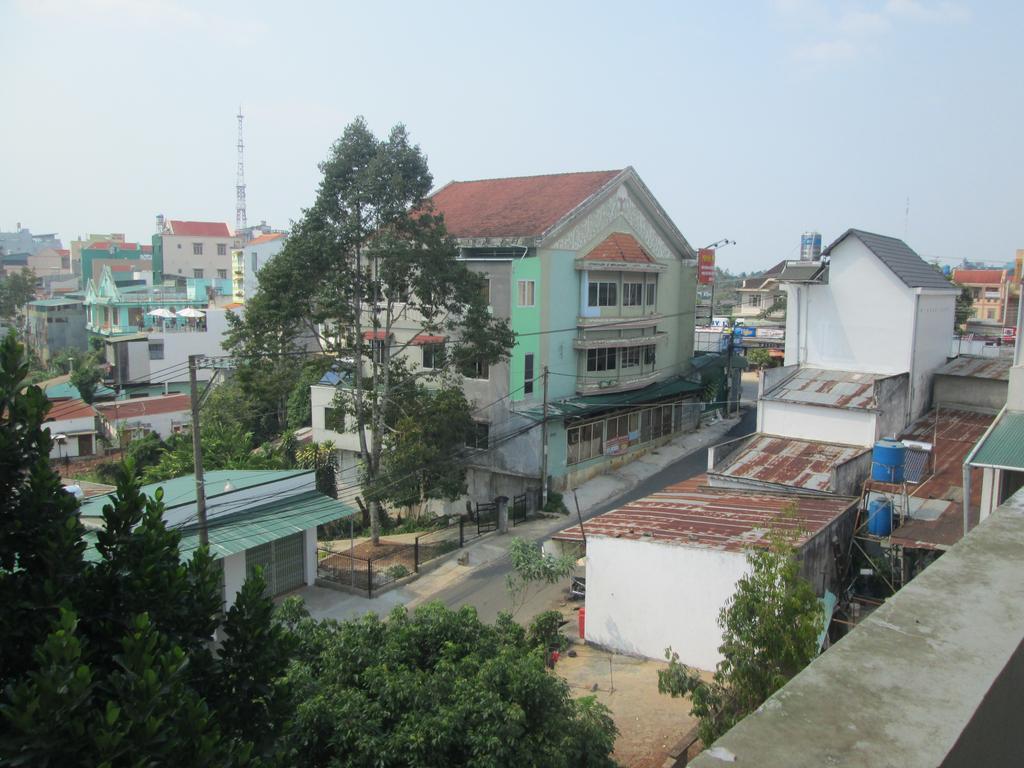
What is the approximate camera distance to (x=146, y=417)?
113ft

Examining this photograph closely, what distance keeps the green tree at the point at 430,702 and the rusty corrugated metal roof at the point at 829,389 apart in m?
12.2

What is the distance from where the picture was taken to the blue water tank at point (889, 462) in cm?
1475

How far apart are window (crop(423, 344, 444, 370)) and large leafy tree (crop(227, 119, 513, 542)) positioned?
3.08ft

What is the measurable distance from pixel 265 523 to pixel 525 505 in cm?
888

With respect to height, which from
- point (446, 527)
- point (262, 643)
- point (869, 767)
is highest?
point (869, 767)

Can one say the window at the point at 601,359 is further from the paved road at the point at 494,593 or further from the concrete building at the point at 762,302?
the concrete building at the point at 762,302

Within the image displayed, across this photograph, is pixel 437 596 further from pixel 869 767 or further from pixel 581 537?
pixel 869 767

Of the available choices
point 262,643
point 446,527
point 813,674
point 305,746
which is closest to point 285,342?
point 446,527

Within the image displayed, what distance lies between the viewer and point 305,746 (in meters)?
6.59

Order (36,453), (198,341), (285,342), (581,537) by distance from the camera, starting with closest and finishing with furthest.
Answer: (36,453) < (581,537) < (285,342) < (198,341)

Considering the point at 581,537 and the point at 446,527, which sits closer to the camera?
the point at 581,537

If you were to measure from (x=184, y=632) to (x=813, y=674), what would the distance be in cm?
388

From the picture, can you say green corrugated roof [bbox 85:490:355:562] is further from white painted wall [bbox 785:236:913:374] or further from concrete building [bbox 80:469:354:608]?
white painted wall [bbox 785:236:913:374]

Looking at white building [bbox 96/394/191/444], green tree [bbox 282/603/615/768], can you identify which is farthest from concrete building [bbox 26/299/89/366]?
green tree [bbox 282/603/615/768]
